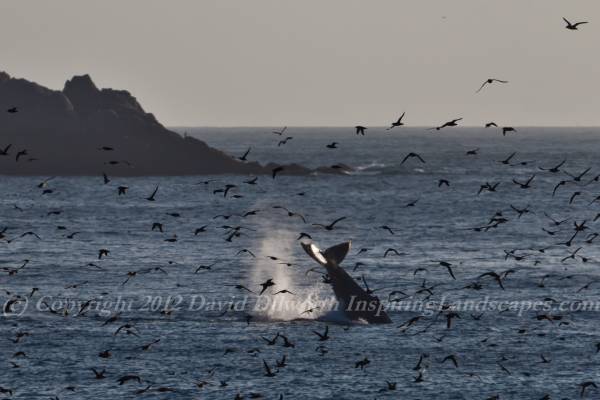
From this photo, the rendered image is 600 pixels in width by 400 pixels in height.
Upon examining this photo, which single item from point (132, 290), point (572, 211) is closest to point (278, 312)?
point (132, 290)

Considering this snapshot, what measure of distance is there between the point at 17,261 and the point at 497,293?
131 feet

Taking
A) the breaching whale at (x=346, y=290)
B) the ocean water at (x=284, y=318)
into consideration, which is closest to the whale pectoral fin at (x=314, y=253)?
the breaching whale at (x=346, y=290)

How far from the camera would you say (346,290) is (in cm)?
6700

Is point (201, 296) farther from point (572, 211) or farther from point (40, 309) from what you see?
point (572, 211)

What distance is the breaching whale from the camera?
66750 mm

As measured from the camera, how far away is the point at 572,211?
166 metres

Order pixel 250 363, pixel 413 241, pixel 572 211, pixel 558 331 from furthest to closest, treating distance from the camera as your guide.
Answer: pixel 572 211, pixel 413 241, pixel 558 331, pixel 250 363

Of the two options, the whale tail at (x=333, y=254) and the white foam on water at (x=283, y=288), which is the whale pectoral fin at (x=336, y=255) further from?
the white foam on water at (x=283, y=288)

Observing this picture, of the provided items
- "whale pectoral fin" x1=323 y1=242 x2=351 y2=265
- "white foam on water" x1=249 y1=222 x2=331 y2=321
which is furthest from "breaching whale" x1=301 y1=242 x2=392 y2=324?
"white foam on water" x1=249 y1=222 x2=331 y2=321

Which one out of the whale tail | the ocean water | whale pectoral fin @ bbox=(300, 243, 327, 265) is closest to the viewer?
the ocean water

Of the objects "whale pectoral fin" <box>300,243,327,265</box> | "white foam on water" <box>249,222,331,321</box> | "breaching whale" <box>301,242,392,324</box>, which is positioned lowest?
"white foam on water" <box>249,222,331,321</box>

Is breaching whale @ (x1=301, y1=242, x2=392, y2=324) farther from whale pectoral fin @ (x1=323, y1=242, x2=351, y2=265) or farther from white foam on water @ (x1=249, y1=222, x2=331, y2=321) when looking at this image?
white foam on water @ (x1=249, y1=222, x2=331, y2=321)

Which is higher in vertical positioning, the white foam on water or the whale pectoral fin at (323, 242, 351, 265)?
the whale pectoral fin at (323, 242, 351, 265)

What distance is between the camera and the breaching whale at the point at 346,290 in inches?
2628
